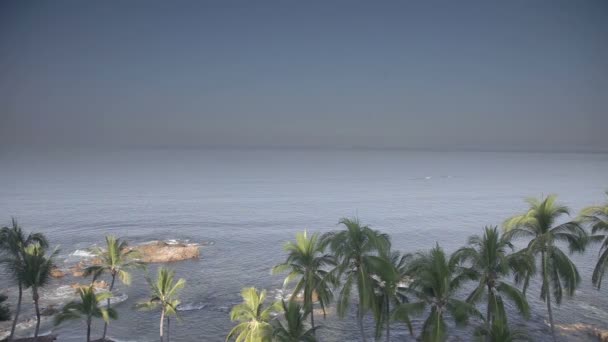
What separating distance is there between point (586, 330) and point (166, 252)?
56.4m

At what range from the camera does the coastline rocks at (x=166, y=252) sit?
64.6 m

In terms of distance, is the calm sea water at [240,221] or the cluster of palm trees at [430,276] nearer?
the cluster of palm trees at [430,276]

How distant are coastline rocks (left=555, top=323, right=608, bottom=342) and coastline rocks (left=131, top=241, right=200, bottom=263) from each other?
50597 millimetres

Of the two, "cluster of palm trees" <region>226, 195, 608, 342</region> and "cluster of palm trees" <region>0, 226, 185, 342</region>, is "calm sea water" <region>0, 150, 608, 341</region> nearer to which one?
"cluster of palm trees" <region>0, 226, 185, 342</region>

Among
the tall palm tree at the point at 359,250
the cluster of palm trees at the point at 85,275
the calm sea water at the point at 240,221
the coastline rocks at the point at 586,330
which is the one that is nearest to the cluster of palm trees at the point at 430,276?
the tall palm tree at the point at 359,250

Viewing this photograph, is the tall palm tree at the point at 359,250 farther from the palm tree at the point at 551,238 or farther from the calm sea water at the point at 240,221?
the calm sea water at the point at 240,221

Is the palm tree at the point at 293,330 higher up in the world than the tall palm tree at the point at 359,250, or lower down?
lower down

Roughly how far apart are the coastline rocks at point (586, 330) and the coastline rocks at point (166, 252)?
166 feet

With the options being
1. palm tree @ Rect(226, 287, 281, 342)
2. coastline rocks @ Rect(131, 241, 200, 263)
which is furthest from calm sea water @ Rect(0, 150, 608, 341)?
palm tree @ Rect(226, 287, 281, 342)

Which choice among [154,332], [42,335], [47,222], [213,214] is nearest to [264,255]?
[154,332]

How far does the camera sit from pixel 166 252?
66.7 m

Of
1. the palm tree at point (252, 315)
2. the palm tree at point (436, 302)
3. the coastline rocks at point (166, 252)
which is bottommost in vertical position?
the coastline rocks at point (166, 252)

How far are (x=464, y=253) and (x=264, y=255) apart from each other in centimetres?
5049

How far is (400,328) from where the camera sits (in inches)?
1606
